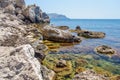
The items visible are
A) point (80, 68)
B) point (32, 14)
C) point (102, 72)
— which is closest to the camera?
point (80, 68)

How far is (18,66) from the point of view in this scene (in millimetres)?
6434

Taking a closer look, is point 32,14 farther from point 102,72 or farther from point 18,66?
point 18,66

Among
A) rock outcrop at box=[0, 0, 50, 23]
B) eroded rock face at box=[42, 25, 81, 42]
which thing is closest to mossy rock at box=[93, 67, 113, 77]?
eroded rock face at box=[42, 25, 81, 42]

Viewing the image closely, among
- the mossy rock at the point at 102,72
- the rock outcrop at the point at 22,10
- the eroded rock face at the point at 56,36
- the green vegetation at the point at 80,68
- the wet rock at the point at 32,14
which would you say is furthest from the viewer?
the wet rock at the point at 32,14

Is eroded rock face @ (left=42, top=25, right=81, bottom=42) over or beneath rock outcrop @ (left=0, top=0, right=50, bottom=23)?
beneath

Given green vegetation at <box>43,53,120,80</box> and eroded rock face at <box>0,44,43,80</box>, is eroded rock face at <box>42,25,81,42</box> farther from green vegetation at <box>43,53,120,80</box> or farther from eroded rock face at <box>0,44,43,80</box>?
eroded rock face at <box>0,44,43,80</box>

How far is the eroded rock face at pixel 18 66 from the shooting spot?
6.23 meters

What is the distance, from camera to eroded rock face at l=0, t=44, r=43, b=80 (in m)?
6.23

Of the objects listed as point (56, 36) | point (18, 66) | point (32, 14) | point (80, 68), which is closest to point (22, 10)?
point (32, 14)

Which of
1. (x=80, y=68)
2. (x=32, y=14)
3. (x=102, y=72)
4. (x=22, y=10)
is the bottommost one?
(x=102, y=72)

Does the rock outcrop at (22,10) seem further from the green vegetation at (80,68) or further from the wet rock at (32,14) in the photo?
the green vegetation at (80,68)

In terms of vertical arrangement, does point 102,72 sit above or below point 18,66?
below

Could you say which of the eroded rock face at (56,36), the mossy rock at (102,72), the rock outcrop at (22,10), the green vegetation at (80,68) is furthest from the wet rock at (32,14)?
the mossy rock at (102,72)

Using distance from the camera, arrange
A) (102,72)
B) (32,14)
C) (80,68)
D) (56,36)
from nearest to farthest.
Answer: (80,68)
(102,72)
(56,36)
(32,14)
